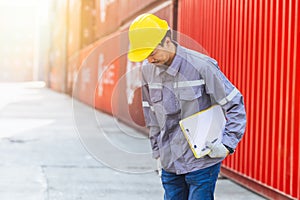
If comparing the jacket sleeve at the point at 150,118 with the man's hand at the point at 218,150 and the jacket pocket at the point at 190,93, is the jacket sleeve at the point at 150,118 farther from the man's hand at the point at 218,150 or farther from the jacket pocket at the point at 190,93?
the man's hand at the point at 218,150

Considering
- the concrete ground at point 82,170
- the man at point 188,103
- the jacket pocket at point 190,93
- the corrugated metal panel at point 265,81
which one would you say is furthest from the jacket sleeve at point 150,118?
the corrugated metal panel at point 265,81

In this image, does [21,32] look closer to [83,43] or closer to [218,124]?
[83,43]

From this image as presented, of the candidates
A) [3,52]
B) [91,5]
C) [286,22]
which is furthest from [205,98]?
[3,52]

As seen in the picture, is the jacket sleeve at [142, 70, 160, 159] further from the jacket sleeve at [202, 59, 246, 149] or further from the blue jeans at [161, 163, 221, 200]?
the jacket sleeve at [202, 59, 246, 149]

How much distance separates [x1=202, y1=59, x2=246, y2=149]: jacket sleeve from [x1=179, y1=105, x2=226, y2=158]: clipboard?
0.06m

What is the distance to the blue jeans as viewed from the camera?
2.93 metres

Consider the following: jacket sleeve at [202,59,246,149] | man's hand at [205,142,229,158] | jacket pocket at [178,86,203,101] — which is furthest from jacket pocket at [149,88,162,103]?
man's hand at [205,142,229,158]

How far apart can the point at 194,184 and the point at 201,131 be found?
0.30 metres

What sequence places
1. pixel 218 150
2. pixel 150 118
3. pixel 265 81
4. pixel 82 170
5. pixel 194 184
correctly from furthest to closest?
pixel 82 170, pixel 265 81, pixel 150 118, pixel 194 184, pixel 218 150

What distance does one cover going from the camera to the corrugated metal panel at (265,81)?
5141 millimetres

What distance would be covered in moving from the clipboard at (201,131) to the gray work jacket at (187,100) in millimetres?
45

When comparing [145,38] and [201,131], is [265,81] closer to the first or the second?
[201,131]

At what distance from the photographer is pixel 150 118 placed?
312 cm

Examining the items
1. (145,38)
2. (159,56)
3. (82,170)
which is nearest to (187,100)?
(159,56)
